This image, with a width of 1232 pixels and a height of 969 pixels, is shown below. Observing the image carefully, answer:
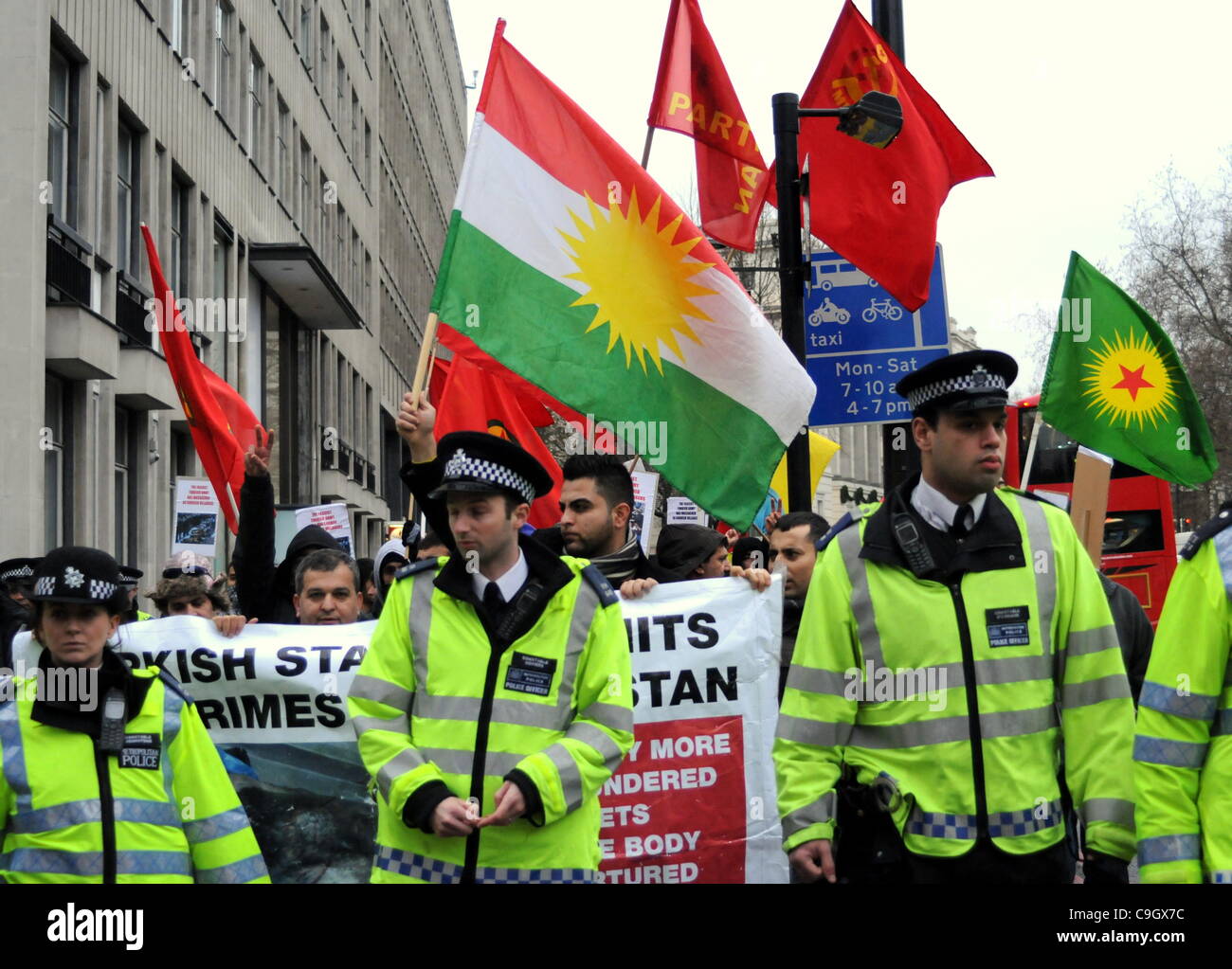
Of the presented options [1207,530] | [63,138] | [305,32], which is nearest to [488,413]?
[1207,530]

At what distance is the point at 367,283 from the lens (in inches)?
1848

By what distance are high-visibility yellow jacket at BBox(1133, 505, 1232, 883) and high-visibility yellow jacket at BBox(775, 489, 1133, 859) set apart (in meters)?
0.43

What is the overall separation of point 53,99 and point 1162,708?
Result: 57.8ft

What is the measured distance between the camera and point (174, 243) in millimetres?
24469

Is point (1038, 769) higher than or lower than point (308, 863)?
higher

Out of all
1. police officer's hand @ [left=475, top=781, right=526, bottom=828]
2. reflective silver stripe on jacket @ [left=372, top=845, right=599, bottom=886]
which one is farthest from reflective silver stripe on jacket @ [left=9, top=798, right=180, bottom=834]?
police officer's hand @ [left=475, top=781, right=526, bottom=828]

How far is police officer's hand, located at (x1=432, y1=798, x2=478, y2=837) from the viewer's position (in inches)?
157

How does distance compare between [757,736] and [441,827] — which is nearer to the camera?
[441,827]

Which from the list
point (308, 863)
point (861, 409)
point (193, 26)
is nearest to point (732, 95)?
point (861, 409)

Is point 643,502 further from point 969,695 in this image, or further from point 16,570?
point 969,695

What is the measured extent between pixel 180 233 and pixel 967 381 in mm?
22187

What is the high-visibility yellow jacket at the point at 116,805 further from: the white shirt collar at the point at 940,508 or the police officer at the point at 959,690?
the white shirt collar at the point at 940,508

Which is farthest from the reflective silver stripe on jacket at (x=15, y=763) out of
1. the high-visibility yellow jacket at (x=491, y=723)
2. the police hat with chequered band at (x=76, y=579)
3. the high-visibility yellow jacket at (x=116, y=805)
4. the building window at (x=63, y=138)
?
the building window at (x=63, y=138)
